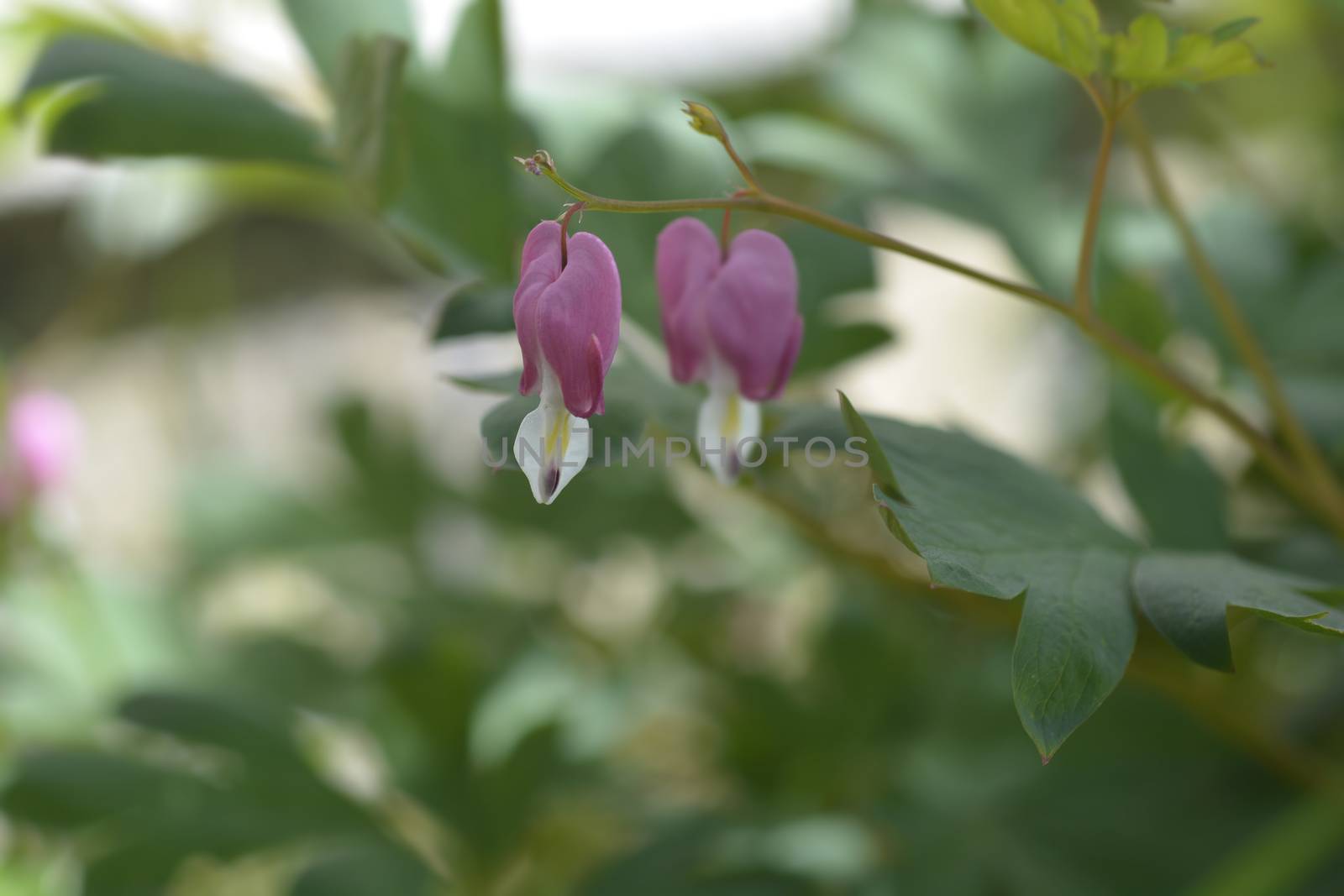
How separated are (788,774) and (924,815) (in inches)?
4.5

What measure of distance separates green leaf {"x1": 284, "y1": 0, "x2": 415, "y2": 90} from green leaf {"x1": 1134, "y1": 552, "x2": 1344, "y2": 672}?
43 centimetres

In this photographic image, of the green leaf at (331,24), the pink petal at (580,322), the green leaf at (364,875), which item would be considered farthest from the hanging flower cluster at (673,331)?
the green leaf at (364,875)

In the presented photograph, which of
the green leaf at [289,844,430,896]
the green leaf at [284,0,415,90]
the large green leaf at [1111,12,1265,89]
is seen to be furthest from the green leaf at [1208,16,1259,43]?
the green leaf at [289,844,430,896]

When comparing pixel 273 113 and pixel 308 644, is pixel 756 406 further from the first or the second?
pixel 308 644

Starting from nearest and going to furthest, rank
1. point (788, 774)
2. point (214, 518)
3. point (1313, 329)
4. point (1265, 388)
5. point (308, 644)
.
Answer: point (1265, 388) < point (1313, 329) < point (788, 774) < point (308, 644) < point (214, 518)

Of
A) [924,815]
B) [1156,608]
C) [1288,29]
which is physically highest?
[1156,608]

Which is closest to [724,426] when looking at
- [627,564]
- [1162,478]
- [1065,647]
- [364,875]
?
[1065,647]

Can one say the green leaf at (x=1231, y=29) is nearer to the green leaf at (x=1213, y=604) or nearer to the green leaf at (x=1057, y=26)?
the green leaf at (x=1057, y=26)

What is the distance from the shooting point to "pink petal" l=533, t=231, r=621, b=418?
402mm

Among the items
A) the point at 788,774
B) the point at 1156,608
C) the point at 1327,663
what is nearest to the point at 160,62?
the point at 1156,608

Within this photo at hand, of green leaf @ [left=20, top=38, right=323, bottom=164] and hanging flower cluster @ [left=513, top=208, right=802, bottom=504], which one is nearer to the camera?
hanging flower cluster @ [left=513, top=208, right=802, bottom=504]

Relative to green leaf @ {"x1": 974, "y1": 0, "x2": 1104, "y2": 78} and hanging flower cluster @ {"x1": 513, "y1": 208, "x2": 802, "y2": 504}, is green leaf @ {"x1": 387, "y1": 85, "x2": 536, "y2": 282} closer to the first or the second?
hanging flower cluster @ {"x1": 513, "y1": 208, "x2": 802, "y2": 504}

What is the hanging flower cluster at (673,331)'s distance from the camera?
0.41 meters

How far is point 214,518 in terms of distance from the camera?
1140mm
